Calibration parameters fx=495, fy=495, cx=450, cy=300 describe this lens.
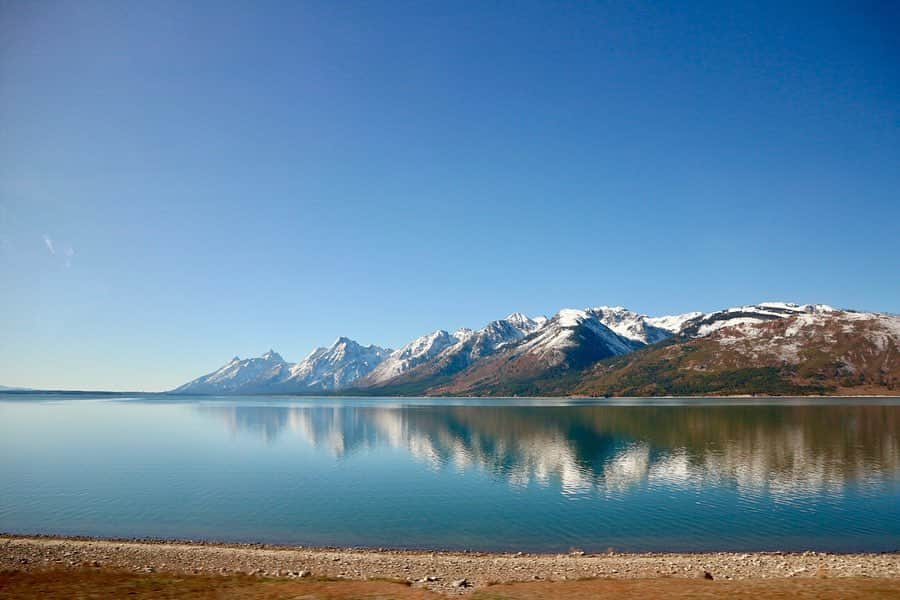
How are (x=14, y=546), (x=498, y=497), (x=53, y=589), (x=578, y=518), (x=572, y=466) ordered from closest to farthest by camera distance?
(x=53, y=589) → (x=14, y=546) → (x=578, y=518) → (x=498, y=497) → (x=572, y=466)

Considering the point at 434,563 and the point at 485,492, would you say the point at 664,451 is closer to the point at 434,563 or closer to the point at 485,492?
the point at 485,492

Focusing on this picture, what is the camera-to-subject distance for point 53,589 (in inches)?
1326

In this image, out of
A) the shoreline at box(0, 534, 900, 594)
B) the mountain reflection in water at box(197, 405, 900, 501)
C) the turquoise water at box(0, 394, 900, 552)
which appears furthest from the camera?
the mountain reflection in water at box(197, 405, 900, 501)

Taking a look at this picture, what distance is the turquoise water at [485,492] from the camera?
184ft

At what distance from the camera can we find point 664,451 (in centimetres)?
11694

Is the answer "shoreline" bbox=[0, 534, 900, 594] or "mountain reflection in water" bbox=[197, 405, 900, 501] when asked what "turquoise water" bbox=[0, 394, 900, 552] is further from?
"shoreline" bbox=[0, 534, 900, 594]

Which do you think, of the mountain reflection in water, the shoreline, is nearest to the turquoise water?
the mountain reflection in water

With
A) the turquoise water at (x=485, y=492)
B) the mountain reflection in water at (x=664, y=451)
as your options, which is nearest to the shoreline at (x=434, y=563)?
the turquoise water at (x=485, y=492)

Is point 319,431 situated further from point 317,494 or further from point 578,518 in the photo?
point 578,518

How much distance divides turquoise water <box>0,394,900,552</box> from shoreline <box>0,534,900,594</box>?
6.42 m

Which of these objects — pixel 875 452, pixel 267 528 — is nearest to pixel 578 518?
pixel 267 528

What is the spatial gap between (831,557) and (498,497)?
136 ft

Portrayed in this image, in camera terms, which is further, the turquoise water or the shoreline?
the turquoise water

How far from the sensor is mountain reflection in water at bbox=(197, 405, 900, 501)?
8325 centimetres
